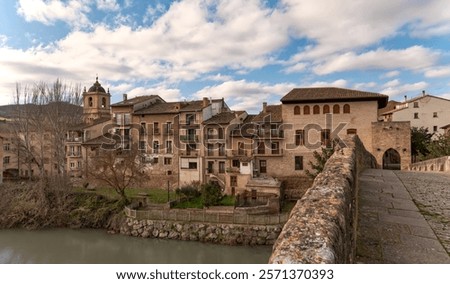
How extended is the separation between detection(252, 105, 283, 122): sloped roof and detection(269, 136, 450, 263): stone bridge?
21.6 metres

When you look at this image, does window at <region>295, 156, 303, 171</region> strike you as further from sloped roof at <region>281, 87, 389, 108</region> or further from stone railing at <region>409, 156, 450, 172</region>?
stone railing at <region>409, 156, 450, 172</region>

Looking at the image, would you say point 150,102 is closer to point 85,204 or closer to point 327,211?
point 85,204

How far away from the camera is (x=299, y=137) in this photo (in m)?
27.5

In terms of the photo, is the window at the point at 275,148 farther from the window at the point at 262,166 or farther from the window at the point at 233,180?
the window at the point at 233,180

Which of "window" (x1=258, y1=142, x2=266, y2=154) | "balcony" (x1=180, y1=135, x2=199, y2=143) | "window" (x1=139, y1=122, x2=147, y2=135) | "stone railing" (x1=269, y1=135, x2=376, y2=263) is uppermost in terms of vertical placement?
"window" (x1=139, y1=122, x2=147, y2=135)

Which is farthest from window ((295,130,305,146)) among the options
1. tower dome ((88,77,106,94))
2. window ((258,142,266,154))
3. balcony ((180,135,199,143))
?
tower dome ((88,77,106,94))

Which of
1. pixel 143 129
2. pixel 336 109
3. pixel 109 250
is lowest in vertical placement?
pixel 109 250

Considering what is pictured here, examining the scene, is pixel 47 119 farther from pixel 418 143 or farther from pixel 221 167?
pixel 418 143

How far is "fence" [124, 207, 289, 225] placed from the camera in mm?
21203

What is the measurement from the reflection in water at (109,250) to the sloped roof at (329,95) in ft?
44.3

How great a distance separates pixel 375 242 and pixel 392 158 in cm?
2790

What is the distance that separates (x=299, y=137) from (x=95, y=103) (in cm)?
2884

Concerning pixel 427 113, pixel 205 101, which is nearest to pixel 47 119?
pixel 205 101
